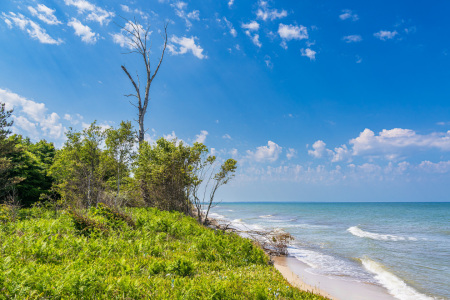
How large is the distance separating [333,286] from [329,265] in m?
3.38

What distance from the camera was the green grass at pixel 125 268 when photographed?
420 centimetres

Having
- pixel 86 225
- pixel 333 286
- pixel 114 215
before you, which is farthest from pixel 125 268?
pixel 333 286

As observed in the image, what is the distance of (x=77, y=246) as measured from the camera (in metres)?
6.52

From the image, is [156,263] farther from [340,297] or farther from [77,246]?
[340,297]

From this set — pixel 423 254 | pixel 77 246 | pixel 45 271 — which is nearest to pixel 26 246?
pixel 77 246

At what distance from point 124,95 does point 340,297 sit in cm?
2435

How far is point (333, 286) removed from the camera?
9492 mm

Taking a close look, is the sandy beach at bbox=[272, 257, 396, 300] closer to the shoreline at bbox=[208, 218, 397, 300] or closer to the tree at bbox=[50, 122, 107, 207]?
the shoreline at bbox=[208, 218, 397, 300]

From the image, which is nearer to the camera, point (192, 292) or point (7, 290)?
point (7, 290)

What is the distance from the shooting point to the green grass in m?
4.20

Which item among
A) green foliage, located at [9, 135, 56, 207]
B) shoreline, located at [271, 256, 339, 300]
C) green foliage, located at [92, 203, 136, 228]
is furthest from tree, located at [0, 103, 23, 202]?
shoreline, located at [271, 256, 339, 300]

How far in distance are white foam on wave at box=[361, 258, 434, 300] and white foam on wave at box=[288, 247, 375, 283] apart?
486mm

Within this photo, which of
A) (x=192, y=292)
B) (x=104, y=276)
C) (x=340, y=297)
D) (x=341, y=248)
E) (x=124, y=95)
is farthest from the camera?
(x=124, y=95)

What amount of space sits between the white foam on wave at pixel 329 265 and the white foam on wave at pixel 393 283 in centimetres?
49
